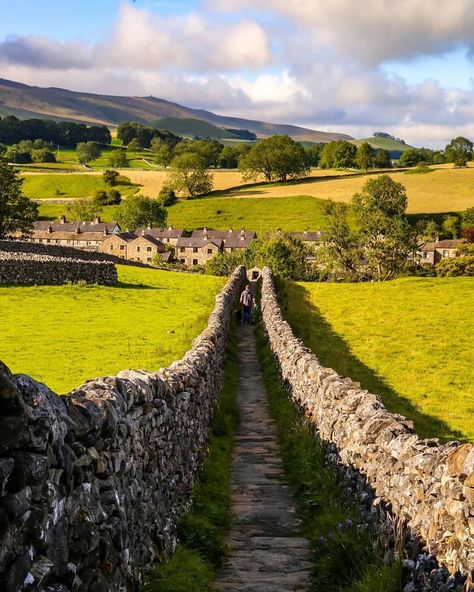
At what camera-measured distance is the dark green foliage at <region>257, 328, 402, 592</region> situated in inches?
304

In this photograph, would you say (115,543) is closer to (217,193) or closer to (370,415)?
(370,415)

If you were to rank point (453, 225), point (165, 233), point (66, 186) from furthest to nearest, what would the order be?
point (66, 186) < point (165, 233) < point (453, 225)

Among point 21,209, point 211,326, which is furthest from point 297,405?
point 21,209

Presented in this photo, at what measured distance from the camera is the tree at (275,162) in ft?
593

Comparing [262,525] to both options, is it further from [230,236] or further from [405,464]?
[230,236]

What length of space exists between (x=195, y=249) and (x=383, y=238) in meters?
53.0

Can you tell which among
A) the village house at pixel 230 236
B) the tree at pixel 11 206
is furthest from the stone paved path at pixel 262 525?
the village house at pixel 230 236

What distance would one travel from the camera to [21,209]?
72.0 m

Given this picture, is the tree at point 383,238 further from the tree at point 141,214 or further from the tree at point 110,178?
the tree at point 110,178

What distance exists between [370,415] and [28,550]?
6.53 m

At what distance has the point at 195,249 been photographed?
454 ft

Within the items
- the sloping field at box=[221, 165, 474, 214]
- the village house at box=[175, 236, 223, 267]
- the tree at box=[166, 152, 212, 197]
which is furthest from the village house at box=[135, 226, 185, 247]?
the tree at box=[166, 152, 212, 197]

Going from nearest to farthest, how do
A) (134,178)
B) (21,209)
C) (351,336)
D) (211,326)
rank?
(211,326) < (351,336) < (21,209) < (134,178)

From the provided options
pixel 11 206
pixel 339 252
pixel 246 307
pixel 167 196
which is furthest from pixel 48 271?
pixel 167 196
